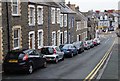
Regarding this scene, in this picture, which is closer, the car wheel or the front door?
the car wheel

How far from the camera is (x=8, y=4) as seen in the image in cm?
2353

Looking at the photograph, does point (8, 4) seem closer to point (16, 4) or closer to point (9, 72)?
point (16, 4)

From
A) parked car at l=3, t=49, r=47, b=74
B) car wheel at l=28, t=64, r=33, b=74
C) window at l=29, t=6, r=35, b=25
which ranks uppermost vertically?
window at l=29, t=6, r=35, b=25

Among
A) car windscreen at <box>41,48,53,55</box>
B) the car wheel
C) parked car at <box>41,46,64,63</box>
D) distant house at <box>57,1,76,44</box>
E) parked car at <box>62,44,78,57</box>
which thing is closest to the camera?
the car wheel

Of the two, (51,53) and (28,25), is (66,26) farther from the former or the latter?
(51,53)

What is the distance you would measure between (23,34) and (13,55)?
29.2 ft

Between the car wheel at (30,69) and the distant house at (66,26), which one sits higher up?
the distant house at (66,26)

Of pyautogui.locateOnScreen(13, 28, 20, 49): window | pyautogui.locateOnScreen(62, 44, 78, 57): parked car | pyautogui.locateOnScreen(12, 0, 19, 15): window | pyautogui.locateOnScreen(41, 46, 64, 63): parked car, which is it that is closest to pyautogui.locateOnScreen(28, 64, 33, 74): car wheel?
pyautogui.locateOnScreen(41, 46, 64, 63): parked car

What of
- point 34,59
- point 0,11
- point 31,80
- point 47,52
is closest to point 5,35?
point 0,11

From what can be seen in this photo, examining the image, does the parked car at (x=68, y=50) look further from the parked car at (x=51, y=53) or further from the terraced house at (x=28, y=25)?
the parked car at (x=51, y=53)

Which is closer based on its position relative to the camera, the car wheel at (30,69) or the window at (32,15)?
the car wheel at (30,69)

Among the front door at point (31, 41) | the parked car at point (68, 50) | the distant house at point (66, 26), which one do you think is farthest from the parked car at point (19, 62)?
the distant house at point (66, 26)

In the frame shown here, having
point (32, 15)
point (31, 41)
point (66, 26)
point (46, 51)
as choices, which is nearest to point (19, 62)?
point (46, 51)

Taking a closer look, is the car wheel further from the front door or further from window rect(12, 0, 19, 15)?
the front door
